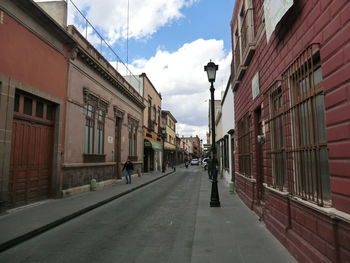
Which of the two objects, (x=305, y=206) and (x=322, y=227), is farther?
(x=305, y=206)

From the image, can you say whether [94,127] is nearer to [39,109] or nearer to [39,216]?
[39,109]

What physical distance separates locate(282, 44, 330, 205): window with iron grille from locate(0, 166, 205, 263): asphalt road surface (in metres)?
2.33

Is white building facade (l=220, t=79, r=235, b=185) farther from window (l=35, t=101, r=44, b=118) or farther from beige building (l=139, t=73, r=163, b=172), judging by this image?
beige building (l=139, t=73, r=163, b=172)

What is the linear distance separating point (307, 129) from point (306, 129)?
35 mm

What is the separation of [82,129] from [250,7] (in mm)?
9426

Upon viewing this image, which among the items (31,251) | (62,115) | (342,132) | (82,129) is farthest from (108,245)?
(82,129)

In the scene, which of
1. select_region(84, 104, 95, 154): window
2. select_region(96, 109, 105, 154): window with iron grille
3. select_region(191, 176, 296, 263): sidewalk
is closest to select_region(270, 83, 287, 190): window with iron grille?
select_region(191, 176, 296, 263): sidewalk

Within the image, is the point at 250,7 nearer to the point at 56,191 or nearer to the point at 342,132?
the point at 342,132

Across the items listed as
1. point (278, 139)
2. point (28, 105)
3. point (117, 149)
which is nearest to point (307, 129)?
point (278, 139)

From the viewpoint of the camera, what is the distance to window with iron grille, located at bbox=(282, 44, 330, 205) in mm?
4164

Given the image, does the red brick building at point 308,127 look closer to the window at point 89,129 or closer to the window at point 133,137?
the window at point 89,129

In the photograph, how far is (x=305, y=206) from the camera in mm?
4551

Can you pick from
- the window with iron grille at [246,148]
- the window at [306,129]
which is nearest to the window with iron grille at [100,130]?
the window with iron grille at [246,148]

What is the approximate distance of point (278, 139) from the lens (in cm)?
604
